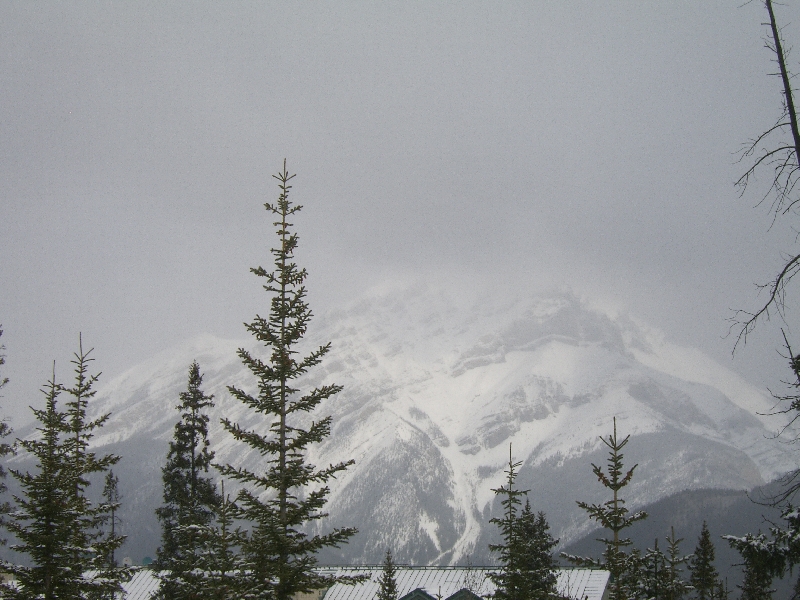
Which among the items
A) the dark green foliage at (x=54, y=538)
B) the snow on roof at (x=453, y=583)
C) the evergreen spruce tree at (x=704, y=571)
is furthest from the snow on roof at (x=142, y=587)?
the evergreen spruce tree at (x=704, y=571)

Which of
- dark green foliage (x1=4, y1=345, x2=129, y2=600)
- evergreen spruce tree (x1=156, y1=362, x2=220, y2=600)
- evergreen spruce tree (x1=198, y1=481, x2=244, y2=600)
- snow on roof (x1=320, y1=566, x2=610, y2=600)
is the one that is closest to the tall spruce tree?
evergreen spruce tree (x1=198, y1=481, x2=244, y2=600)

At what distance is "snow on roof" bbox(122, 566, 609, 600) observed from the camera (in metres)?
54.4

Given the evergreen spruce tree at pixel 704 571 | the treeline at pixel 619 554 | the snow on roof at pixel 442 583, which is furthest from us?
the evergreen spruce tree at pixel 704 571

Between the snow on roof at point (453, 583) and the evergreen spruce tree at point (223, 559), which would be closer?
the evergreen spruce tree at point (223, 559)

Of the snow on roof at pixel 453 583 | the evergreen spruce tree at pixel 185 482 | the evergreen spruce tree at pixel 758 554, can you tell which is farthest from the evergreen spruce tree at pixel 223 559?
the snow on roof at pixel 453 583

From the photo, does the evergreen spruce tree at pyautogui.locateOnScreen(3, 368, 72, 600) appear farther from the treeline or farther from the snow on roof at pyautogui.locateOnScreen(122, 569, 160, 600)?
the snow on roof at pyautogui.locateOnScreen(122, 569, 160, 600)

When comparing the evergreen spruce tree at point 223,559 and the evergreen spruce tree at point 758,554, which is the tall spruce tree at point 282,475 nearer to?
the evergreen spruce tree at point 223,559

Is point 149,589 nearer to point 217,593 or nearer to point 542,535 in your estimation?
point 542,535

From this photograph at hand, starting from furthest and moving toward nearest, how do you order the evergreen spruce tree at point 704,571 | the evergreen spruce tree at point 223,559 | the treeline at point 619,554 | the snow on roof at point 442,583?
the evergreen spruce tree at point 704,571 < the snow on roof at point 442,583 < the evergreen spruce tree at point 223,559 < the treeline at point 619,554

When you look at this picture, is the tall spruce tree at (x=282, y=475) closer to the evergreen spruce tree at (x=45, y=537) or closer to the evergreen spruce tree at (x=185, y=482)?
the evergreen spruce tree at (x=45, y=537)

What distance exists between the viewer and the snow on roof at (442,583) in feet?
178

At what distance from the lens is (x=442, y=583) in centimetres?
5856

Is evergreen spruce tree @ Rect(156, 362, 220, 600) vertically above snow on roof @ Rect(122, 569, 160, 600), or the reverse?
evergreen spruce tree @ Rect(156, 362, 220, 600)

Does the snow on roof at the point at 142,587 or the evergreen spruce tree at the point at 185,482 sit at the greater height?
the evergreen spruce tree at the point at 185,482
